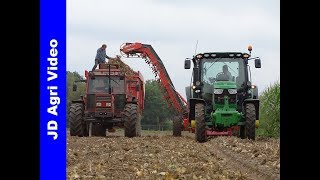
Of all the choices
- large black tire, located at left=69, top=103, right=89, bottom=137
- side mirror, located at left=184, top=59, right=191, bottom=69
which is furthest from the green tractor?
large black tire, located at left=69, top=103, right=89, bottom=137

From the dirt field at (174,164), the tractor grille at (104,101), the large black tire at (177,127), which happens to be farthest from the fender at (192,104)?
the large black tire at (177,127)

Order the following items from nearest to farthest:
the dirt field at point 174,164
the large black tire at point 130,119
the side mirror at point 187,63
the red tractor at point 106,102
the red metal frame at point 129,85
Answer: the dirt field at point 174,164 < the side mirror at point 187,63 < the large black tire at point 130,119 < the red tractor at point 106,102 < the red metal frame at point 129,85

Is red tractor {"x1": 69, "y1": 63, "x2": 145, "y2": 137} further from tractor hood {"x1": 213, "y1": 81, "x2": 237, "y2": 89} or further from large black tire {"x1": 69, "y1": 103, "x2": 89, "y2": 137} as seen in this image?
tractor hood {"x1": 213, "y1": 81, "x2": 237, "y2": 89}

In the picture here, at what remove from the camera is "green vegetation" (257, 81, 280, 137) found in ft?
71.9

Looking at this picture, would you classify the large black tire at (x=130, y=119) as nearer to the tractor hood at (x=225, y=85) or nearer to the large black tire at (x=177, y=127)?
the large black tire at (x=177, y=127)

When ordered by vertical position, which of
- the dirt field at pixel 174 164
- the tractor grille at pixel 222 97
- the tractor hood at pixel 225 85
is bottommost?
the dirt field at pixel 174 164

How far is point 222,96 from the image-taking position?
630 inches

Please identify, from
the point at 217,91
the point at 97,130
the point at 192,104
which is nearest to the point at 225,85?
the point at 217,91

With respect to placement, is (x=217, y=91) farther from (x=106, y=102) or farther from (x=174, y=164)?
(x=174, y=164)

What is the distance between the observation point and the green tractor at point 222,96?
1564 cm

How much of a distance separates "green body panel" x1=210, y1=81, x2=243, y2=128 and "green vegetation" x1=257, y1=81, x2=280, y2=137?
249 inches

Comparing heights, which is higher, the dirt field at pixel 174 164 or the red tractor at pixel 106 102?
the red tractor at pixel 106 102
